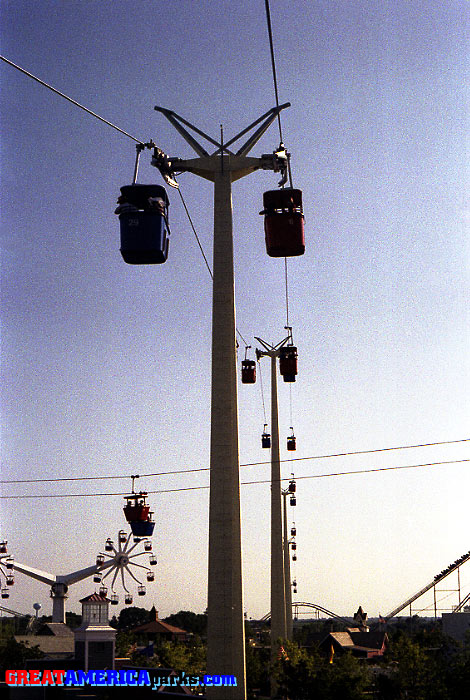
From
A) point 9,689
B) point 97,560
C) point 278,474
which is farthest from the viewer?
point 97,560

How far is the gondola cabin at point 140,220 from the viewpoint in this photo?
52.6 feet

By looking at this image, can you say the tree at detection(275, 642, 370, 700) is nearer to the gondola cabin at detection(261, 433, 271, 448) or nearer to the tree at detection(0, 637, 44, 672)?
the gondola cabin at detection(261, 433, 271, 448)

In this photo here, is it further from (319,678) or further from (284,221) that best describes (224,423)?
(319,678)

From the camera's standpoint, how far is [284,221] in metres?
17.8

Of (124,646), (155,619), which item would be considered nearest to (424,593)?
(155,619)

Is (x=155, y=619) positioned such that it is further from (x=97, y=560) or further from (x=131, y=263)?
(x=131, y=263)

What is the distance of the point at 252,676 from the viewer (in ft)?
216

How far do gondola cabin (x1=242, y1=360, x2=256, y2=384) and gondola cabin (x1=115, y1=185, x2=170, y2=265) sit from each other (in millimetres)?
25588

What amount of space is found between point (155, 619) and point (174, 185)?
5661 inches

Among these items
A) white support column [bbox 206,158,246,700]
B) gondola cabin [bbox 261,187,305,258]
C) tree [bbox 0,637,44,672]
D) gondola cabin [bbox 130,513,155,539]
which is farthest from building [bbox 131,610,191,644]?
gondola cabin [bbox 261,187,305,258]

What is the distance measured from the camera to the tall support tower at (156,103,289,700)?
16.1 m

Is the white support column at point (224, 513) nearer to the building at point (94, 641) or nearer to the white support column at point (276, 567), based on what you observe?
the white support column at point (276, 567)

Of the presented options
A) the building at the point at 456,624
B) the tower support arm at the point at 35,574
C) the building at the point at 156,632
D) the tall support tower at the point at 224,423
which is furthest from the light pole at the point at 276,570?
the building at the point at 156,632

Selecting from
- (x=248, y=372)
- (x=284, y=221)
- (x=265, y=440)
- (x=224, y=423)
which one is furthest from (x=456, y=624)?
(x=284, y=221)
